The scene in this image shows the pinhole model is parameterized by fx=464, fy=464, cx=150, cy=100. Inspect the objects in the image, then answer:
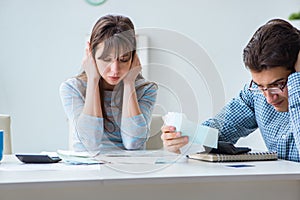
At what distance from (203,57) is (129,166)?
323 millimetres

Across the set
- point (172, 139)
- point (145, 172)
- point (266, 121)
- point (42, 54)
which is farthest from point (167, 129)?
point (42, 54)

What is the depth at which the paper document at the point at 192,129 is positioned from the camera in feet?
3.85

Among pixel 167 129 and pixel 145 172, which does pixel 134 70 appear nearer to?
pixel 167 129

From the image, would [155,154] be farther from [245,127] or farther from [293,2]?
[293,2]

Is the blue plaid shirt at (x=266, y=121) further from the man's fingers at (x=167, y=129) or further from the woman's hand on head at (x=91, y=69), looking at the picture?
the woman's hand on head at (x=91, y=69)

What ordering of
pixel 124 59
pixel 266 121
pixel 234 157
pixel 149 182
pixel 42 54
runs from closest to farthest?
pixel 149 182 < pixel 124 59 < pixel 234 157 < pixel 266 121 < pixel 42 54

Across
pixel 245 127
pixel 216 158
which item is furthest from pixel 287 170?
pixel 245 127

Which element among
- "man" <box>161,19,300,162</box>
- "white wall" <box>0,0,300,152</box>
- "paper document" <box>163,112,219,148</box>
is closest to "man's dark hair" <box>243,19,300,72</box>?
"man" <box>161,19,300,162</box>

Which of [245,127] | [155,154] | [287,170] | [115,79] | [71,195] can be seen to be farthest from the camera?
[245,127]

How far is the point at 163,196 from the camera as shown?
973 millimetres

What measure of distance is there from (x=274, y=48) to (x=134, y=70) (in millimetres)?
388

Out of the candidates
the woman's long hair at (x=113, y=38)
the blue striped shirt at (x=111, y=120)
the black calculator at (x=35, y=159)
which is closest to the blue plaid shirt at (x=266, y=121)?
the blue striped shirt at (x=111, y=120)

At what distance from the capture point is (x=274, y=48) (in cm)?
126

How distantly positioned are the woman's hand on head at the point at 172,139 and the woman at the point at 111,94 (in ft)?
0.38
